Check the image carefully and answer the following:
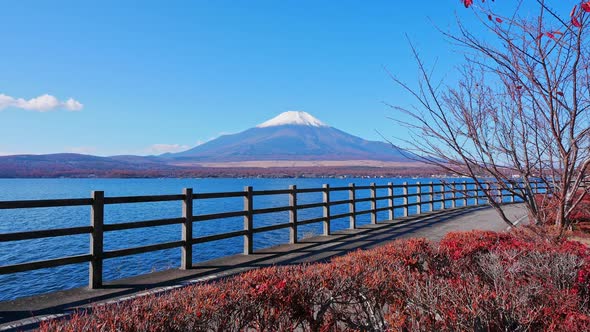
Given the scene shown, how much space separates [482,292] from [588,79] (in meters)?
2.58

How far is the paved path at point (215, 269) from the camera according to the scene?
4.84 m

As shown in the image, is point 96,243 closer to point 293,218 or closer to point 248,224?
point 248,224

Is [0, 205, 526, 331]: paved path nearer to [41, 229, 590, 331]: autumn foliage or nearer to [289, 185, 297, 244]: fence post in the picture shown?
[289, 185, 297, 244]: fence post

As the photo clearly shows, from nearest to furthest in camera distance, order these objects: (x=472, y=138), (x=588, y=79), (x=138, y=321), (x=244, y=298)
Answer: (x=138, y=321) < (x=244, y=298) < (x=588, y=79) < (x=472, y=138)

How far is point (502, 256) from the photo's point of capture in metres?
4.77

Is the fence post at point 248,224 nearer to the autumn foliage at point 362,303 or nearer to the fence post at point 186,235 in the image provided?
the fence post at point 186,235

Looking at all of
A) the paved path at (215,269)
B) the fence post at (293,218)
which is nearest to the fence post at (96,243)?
the paved path at (215,269)

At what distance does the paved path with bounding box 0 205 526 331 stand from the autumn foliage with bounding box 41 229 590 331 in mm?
2664

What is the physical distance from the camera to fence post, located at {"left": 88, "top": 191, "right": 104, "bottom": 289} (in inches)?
233

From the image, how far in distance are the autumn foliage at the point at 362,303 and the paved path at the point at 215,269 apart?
2664 mm

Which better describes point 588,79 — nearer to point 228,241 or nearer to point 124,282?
point 124,282

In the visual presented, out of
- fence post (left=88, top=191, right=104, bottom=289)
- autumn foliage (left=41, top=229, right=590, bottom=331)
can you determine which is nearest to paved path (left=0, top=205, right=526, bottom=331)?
fence post (left=88, top=191, right=104, bottom=289)

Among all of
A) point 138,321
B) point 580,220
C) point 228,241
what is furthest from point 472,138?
point 228,241

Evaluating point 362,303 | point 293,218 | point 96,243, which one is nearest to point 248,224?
point 293,218
